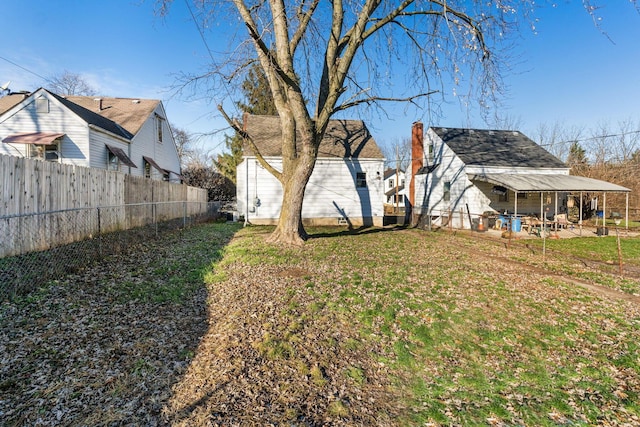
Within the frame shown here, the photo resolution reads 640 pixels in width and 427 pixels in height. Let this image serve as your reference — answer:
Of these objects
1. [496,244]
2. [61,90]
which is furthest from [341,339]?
[61,90]

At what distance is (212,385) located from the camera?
2936 mm

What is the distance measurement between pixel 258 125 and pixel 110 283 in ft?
46.4

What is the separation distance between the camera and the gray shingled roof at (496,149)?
712 inches

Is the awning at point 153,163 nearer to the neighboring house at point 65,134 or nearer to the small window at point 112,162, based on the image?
the neighboring house at point 65,134

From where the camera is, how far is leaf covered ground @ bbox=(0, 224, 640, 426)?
8.88 ft

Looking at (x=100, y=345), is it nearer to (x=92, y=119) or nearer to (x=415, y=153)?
(x=92, y=119)

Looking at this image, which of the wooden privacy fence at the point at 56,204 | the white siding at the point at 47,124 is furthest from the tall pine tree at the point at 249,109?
the wooden privacy fence at the point at 56,204

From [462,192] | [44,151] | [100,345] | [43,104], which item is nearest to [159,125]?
[43,104]

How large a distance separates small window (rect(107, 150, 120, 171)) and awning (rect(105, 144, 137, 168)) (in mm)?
238

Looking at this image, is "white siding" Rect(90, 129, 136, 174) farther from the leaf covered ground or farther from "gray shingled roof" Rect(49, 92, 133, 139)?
the leaf covered ground

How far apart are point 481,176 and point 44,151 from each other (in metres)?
21.3

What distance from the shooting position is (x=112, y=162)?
55.3 feet

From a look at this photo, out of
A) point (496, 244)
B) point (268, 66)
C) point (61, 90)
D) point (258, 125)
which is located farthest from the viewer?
point (61, 90)

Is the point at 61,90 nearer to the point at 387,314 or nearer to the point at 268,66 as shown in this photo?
the point at 268,66
